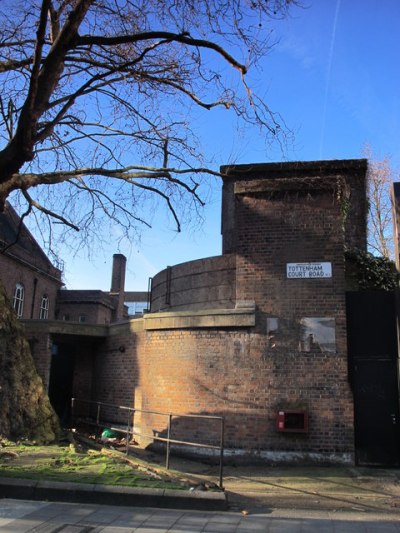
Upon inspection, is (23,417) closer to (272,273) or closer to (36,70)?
(272,273)

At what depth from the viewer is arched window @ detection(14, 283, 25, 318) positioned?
31.8 meters

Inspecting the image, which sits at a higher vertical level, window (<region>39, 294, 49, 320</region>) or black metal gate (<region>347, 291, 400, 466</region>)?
window (<region>39, 294, 49, 320</region>)

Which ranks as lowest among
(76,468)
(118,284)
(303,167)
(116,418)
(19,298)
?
(76,468)

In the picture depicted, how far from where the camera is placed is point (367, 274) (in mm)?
11094

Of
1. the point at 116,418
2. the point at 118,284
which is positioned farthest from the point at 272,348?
the point at 118,284

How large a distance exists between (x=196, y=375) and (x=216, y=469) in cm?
189

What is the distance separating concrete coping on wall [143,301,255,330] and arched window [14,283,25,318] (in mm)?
23019

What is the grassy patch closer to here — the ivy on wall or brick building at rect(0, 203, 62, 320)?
the ivy on wall

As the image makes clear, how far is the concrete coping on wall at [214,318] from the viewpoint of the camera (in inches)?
404

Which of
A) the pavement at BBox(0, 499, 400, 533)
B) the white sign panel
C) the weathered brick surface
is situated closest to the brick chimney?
the weathered brick surface

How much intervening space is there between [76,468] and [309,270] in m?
5.66

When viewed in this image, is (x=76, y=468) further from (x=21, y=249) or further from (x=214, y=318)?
(x=21, y=249)

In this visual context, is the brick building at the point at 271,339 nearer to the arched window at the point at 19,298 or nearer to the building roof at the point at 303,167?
the building roof at the point at 303,167

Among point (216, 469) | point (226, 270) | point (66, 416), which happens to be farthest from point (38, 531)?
point (66, 416)
